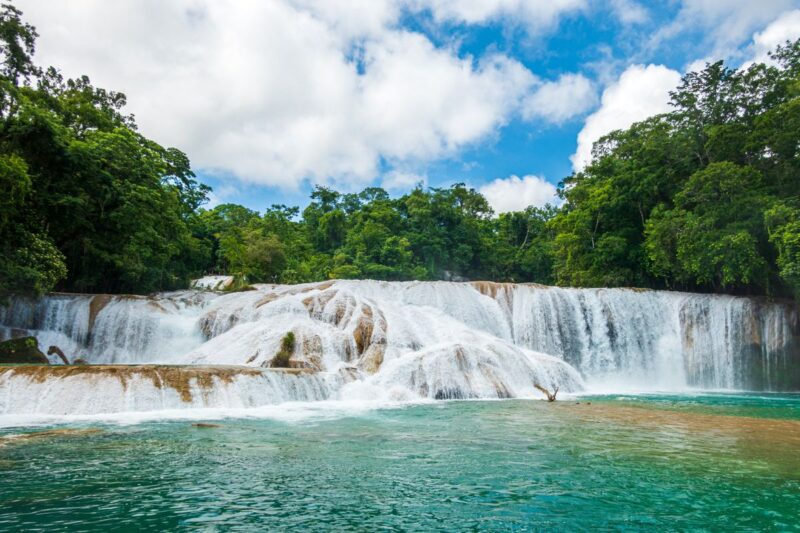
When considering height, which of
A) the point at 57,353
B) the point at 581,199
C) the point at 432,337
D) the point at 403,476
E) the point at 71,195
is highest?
the point at 581,199

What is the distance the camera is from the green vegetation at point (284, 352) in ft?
51.7

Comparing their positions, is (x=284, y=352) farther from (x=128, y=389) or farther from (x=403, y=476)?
(x=403, y=476)

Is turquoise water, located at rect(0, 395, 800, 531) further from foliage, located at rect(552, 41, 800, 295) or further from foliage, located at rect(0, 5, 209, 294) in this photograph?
foliage, located at rect(552, 41, 800, 295)

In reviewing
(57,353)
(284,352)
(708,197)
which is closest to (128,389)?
(284,352)

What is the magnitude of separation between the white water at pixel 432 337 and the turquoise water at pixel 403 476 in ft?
13.9

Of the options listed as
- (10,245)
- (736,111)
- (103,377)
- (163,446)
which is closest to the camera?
(163,446)

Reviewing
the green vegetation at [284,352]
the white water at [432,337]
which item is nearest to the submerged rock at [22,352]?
the white water at [432,337]

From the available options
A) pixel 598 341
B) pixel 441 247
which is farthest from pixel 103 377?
pixel 441 247

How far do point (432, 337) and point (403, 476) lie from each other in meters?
12.8

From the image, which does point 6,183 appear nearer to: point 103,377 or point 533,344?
point 103,377

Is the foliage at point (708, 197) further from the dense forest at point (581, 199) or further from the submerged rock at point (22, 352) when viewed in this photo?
the submerged rock at point (22, 352)

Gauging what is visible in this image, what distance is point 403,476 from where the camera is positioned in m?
6.21

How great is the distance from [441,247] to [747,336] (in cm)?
2670

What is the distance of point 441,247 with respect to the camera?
150 feet
